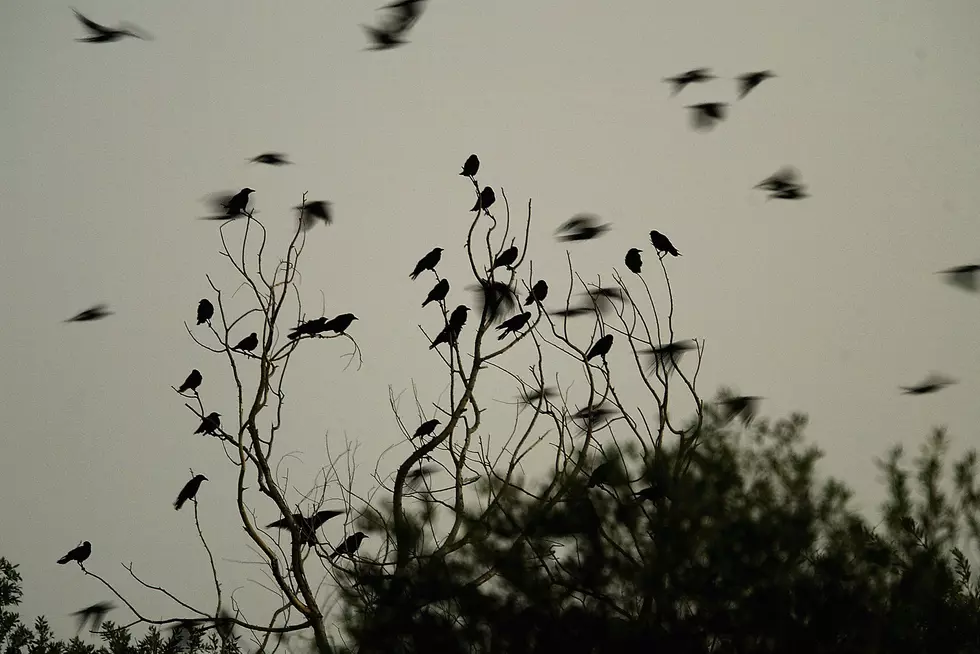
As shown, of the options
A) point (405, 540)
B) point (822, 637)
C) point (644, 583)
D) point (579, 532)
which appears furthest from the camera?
point (405, 540)

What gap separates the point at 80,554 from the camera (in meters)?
5.12

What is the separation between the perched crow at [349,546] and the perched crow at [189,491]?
0.97 m

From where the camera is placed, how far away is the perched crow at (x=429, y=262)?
5109mm

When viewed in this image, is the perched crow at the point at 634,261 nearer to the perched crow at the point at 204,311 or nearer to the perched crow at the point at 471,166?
the perched crow at the point at 471,166

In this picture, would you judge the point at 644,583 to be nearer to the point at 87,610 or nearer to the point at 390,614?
the point at 390,614

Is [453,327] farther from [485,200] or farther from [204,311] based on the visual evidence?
[204,311]

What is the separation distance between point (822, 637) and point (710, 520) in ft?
1.44

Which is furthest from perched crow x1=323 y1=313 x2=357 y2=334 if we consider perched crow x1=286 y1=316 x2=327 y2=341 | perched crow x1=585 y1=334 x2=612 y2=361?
perched crow x1=585 y1=334 x2=612 y2=361

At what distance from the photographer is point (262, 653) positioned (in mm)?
4688

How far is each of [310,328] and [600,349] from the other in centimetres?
174

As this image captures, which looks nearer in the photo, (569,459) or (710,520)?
(710,520)

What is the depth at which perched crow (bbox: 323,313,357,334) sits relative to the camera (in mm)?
5074

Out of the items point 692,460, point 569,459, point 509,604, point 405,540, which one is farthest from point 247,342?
point 509,604

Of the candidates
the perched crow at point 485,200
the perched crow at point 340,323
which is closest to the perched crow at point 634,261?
the perched crow at point 485,200
